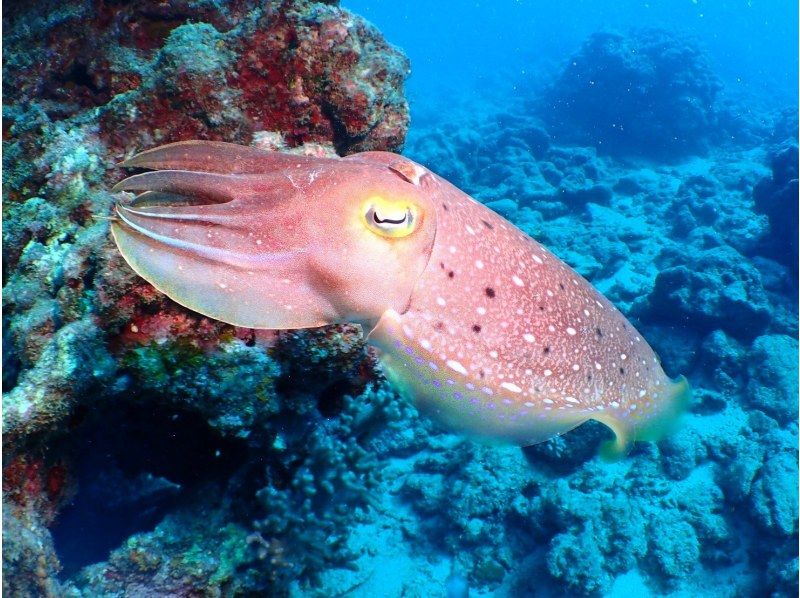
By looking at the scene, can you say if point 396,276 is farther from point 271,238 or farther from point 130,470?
point 130,470

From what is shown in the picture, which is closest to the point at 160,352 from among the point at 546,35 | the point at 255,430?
the point at 255,430

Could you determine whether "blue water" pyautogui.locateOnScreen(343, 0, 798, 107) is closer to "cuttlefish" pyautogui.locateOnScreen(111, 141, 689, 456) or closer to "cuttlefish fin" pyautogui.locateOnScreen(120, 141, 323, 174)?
"cuttlefish" pyautogui.locateOnScreen(111, 141, 689, 456)

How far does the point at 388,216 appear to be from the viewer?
1.63 m

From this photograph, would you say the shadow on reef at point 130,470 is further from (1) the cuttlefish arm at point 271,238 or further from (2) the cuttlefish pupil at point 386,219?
(2) the cuttlefish pupil at point 386,219

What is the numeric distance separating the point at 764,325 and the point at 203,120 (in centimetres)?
1006

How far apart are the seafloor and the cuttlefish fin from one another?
1.07 m

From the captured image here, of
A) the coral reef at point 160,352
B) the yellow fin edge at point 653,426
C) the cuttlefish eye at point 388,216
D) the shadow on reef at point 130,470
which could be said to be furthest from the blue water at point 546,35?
the cuttlefish eye at point 388,216

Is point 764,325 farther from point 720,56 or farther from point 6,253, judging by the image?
point 720,56

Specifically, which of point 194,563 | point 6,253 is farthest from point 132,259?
point 6,253

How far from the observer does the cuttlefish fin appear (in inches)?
68.7

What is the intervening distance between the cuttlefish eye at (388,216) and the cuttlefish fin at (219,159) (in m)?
0.31

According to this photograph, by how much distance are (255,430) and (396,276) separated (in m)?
2.08

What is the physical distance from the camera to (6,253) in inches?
137

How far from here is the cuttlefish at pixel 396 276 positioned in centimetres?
147
